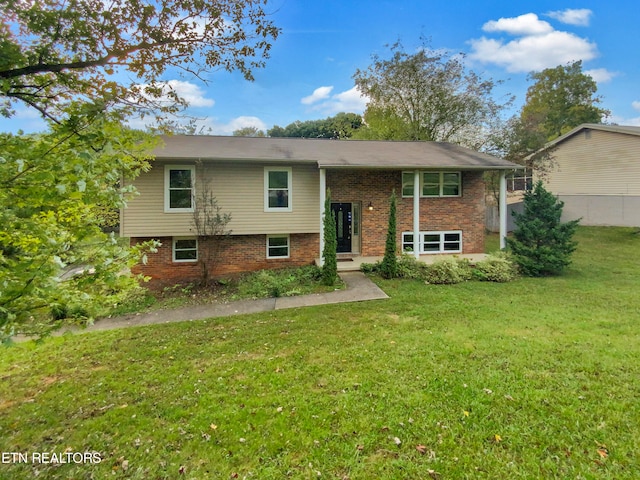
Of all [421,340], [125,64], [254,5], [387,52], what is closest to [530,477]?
[421,340]

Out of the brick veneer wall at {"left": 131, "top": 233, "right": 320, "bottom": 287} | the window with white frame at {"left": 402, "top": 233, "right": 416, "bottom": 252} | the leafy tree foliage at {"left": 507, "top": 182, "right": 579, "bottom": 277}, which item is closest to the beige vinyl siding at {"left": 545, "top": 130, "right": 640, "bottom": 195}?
the leafy tree foliage at {"left": 507, "top": 182, "right": 579, "bottom": 277}

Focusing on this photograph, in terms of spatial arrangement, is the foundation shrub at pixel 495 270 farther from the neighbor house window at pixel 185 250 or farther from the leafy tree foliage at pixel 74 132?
the leafy tree foliage at pixel 74 132

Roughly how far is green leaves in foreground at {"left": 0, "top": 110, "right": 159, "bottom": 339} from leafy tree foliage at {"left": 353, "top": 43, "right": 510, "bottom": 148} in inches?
857

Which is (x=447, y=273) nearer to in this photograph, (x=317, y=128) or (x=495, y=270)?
A: (x=495, y=270)

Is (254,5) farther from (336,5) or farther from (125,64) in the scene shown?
(336,5)

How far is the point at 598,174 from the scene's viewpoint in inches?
781

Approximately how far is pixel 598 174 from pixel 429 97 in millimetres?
10914

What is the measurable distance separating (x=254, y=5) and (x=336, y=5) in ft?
21.7

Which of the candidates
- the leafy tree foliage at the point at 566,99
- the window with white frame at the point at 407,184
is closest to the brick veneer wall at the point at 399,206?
the window with white frame at the point at 407,184

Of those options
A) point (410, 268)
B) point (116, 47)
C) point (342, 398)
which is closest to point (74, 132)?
point (116, 47)

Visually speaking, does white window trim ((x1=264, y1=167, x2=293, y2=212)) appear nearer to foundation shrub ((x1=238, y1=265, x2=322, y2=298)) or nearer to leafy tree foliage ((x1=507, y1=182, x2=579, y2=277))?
foundation shrub ((x1=238, y1=265, x2=322, y2=298))

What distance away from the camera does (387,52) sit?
21.7m

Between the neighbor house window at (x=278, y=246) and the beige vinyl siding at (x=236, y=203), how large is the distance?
607 mm

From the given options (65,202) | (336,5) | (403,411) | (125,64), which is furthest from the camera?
(336,5)
